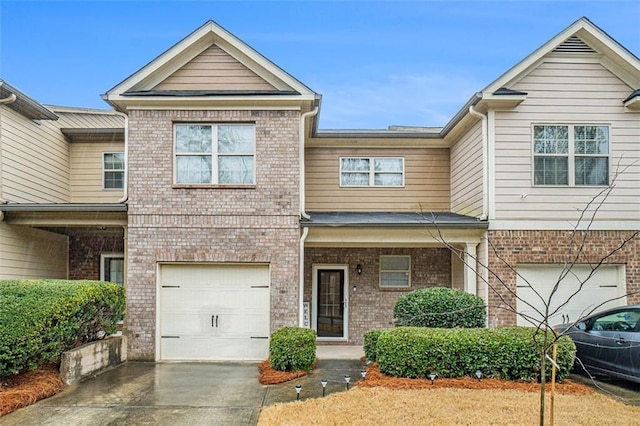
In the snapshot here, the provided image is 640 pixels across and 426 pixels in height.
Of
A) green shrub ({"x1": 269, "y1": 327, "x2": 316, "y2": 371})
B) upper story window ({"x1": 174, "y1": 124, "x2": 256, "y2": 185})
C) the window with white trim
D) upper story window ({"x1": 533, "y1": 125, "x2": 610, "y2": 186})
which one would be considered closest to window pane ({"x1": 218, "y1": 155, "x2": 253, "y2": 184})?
upper story window ({"x1": 174, "y1": 124, "x2": 256, "y2": 185})

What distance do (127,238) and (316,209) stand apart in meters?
5.14

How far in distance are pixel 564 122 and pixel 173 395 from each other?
9.78 meters

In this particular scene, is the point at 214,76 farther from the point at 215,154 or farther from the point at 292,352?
the point at 292,352

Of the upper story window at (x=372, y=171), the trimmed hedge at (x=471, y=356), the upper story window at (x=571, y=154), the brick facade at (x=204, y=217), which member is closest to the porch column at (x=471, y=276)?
the upper story window at (x=571, y=154)

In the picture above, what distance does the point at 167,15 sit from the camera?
12758 mm

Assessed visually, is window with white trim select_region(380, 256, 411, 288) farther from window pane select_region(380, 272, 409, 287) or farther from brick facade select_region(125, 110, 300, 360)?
brick facade select_region(125, 110, 300, 360)

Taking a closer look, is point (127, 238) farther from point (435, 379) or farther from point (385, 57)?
point (385, 57)

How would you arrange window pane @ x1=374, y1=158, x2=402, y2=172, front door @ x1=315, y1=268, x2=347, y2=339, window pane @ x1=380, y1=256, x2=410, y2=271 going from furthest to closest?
1. window pane @ x1=374, y1=158, x2=402, y2=172
2. window pane @ x1=380, y1=256, x2=410, y2=271
3. front door @ x1=315, y1=268, x2=347, y2=339

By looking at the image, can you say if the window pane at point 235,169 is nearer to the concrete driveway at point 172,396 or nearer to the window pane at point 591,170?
the concrete driveway at point 172,396

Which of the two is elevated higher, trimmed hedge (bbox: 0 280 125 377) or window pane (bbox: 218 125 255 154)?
window pane (bbox: 218 125 255 154)

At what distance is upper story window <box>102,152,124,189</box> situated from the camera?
14750 millimetres

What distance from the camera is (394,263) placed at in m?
13.8

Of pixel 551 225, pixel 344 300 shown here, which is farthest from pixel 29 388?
pixel 551 225

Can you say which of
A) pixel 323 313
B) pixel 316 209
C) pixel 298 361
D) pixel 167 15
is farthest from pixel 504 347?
pixel 167 15
